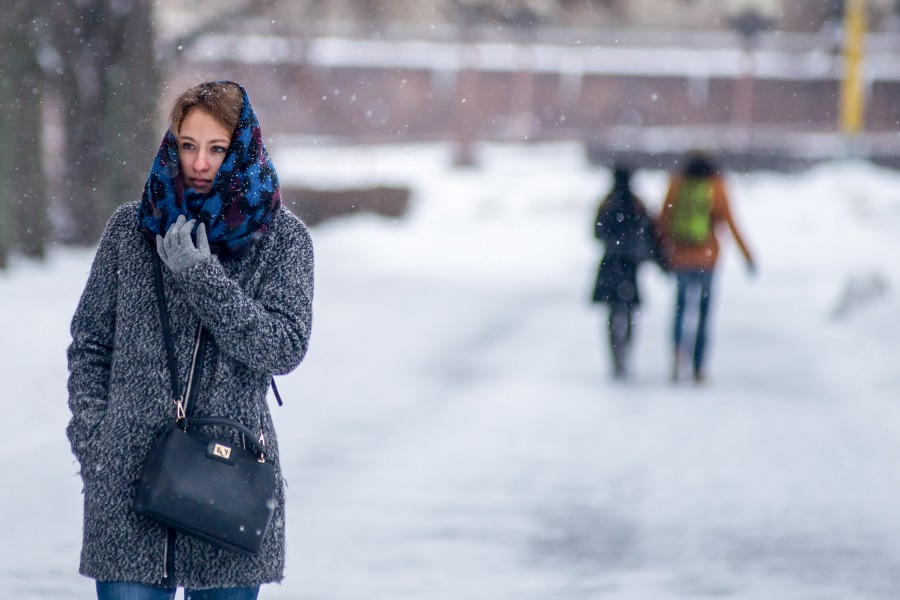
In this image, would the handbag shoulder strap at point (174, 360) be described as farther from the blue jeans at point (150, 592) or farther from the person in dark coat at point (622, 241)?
the person in dark coat at point (622, 241)

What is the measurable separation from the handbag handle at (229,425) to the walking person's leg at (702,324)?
7.52 m

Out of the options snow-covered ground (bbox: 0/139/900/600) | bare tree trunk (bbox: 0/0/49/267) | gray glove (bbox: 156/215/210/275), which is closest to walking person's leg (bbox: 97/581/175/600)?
gray glove (bbox: 156/215/210/275)

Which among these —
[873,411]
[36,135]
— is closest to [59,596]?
[873,411]

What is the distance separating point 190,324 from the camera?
2.81m

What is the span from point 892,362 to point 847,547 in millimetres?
5365

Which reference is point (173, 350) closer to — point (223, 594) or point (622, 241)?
point (223, 594)

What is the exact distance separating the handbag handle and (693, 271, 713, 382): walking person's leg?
296 inches

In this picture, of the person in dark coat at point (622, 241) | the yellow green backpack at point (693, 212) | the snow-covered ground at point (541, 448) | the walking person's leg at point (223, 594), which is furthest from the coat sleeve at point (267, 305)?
the yellow green backpack at point (693, 212)

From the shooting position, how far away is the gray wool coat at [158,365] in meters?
2.76

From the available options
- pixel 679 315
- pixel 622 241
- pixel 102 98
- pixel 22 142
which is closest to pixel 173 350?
pixel 622 241

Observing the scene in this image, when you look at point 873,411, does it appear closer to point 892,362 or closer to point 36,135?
point 892,362

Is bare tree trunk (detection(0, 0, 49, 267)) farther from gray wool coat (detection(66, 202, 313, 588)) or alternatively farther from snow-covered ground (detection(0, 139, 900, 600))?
gray wool coat (detection(66, 202, 313, 588))

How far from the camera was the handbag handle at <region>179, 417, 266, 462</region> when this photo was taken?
2758 mm

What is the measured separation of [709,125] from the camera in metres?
49.6
